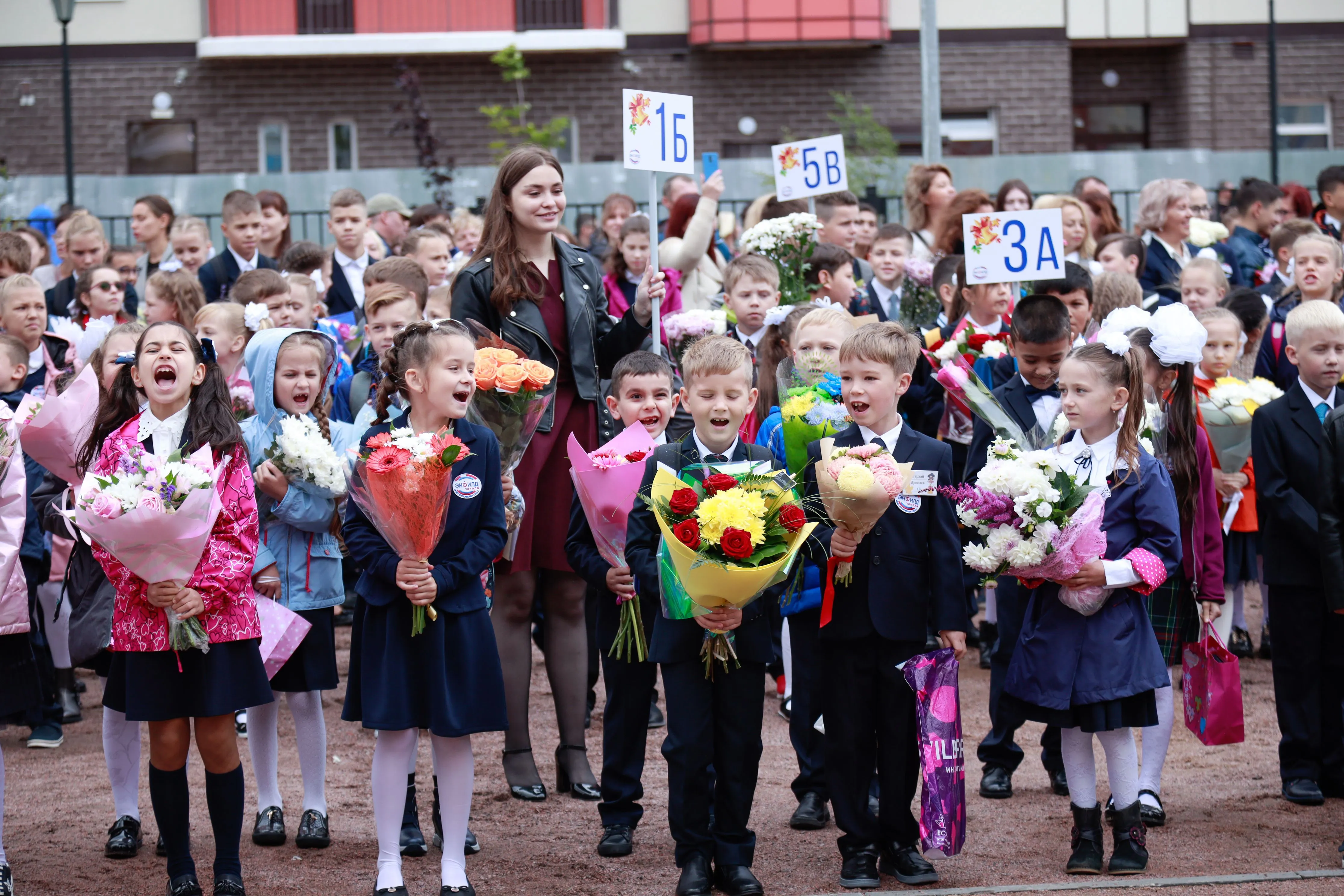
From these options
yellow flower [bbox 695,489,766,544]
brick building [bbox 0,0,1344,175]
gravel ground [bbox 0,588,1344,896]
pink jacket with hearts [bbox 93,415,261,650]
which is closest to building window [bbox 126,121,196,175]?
brick building [bbox 0,0,1344,175]

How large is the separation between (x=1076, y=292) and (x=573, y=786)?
335 cm

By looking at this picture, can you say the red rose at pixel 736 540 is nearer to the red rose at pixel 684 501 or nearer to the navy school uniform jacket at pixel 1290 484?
the red rose at pixel 684 501

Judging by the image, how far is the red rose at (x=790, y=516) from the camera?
4.38 m

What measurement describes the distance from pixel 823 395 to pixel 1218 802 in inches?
90.0

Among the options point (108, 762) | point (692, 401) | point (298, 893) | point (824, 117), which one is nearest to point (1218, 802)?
point (692, 401)

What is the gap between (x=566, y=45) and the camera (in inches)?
814

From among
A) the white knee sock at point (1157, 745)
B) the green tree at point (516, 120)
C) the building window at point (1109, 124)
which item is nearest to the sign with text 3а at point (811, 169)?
the white knee sock at point (1157, 745)

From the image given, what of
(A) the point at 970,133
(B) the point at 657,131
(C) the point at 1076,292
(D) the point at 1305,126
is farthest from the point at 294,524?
(D) the point at 1305,126

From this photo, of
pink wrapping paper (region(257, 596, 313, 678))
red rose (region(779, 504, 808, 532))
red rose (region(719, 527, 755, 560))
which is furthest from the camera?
pink wrapping paper (region(257, 596, 313, 678))

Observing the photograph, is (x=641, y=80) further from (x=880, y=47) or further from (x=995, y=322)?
(x=995, y=322)

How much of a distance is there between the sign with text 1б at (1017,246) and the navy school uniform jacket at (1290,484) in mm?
1251

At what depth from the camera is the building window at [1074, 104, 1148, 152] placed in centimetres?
2247

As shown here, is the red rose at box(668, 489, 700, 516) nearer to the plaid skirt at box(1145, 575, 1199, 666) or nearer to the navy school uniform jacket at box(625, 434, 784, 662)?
the navy school uniform jacket at box(625, 434, 784, 662)

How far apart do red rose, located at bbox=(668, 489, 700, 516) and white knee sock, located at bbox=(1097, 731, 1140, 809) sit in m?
1.63
